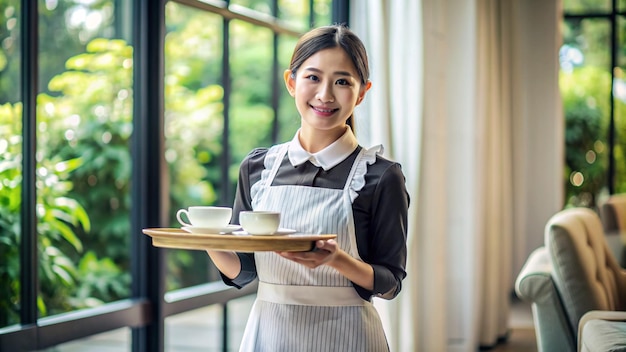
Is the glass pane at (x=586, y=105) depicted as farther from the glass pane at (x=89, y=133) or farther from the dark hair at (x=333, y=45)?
the dark hair at (x=333, y=45)

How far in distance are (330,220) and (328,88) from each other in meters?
0.25

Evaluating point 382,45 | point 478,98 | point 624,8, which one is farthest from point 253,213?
point 624,8

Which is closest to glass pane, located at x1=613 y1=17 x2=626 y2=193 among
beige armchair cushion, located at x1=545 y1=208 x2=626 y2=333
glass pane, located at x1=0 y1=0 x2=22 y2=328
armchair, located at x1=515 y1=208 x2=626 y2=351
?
beige armchair cushion, located at x1=545 y1=208 x2=626 y2=333

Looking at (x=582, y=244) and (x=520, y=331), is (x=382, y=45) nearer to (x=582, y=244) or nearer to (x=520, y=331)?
(x=582, y=244)

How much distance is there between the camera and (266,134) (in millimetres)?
8625

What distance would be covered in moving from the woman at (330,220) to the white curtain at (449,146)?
2.97 feet

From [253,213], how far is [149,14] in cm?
194

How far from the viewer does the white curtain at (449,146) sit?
389 centimetres

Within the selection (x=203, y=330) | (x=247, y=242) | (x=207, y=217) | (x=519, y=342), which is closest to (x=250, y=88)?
(x=203, y=330)

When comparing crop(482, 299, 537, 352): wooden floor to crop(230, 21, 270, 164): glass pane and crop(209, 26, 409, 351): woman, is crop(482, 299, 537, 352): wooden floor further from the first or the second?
crop(209, 26, 409, 351): woman

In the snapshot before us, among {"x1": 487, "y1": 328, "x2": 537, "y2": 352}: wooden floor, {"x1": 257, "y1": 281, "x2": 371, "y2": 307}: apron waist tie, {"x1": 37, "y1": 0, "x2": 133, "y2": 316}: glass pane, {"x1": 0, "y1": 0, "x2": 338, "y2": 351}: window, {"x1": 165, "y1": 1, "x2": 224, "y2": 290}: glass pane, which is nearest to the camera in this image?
{"x1": 257, "y1": 281, "x2": 371, "y2": 307}: apron waist tie

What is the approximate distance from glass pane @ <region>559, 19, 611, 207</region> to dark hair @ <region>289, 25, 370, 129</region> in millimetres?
7339

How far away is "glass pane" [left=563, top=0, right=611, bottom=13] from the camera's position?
848cm

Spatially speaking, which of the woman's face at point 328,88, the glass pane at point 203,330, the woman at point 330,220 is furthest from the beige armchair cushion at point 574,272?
the glass pane at point 203,330
